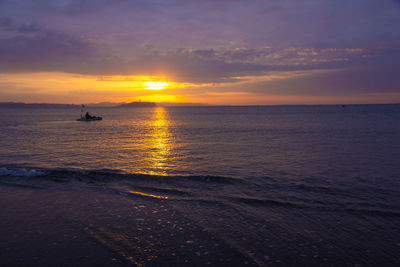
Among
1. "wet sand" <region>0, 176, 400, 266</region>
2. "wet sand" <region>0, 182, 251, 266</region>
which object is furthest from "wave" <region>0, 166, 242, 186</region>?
"wet sand" <region>0, 182, 251, 266</region>

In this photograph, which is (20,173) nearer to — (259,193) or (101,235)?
(101,235)

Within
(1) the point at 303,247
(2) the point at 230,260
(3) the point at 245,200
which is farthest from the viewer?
(3) the point at 245,200

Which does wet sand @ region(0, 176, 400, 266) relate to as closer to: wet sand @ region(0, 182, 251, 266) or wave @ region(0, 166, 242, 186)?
wet sand @ region(0, 182, 251, 266)

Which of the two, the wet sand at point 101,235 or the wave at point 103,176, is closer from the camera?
the wet sand at point 101,235

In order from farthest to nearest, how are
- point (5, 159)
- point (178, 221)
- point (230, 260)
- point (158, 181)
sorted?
point (5, 159)
point (158, 181)
point (178, 221)
point (230, 260)

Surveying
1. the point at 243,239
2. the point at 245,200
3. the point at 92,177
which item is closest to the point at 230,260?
the point at 243,239

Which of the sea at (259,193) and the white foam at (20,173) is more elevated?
the white foam at (20,173)

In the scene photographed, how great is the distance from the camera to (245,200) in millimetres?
Answer: 11727

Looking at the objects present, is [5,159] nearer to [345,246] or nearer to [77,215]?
[77,215]

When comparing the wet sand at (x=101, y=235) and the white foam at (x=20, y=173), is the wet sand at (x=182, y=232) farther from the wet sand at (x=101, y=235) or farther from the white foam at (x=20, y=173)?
the white foam at (x=20, y=173)

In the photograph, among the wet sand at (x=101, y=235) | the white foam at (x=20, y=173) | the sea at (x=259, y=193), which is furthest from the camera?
the white foam at (x=20, y=173)

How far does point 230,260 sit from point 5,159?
22.2 metres

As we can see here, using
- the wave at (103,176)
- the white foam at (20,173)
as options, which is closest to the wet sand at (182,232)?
the wave at (103,176)

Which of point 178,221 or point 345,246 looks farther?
point 178,221
